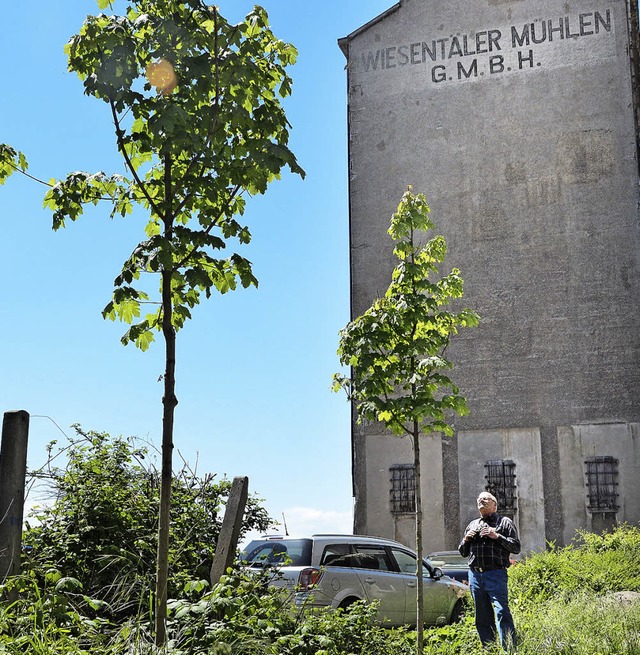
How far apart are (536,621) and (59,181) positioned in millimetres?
7917

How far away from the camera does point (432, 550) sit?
2880 cm

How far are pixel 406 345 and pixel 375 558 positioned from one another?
441 cm

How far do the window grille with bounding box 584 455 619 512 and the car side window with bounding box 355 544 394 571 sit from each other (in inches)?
553

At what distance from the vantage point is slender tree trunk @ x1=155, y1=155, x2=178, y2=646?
646 centimetres

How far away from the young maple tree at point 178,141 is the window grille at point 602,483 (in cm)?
2278

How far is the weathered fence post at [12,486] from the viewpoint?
718cm

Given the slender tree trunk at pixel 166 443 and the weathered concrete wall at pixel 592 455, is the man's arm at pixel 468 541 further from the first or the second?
the weathered concrete wall at pixel 592 455

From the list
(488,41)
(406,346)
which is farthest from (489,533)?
(488,41)

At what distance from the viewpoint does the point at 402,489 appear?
29297mm

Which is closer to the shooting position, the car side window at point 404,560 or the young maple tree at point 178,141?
the young maple tree at point 178,141

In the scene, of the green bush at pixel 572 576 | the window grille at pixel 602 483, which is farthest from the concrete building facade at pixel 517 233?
the green bush at pixel 572 576

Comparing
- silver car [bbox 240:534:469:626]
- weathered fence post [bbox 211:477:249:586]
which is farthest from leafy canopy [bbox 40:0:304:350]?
silver car [bbox 240:534:469:626]

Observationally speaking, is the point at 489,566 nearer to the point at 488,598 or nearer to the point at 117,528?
the point at 488,598

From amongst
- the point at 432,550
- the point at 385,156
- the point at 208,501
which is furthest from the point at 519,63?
the point at 208,501
